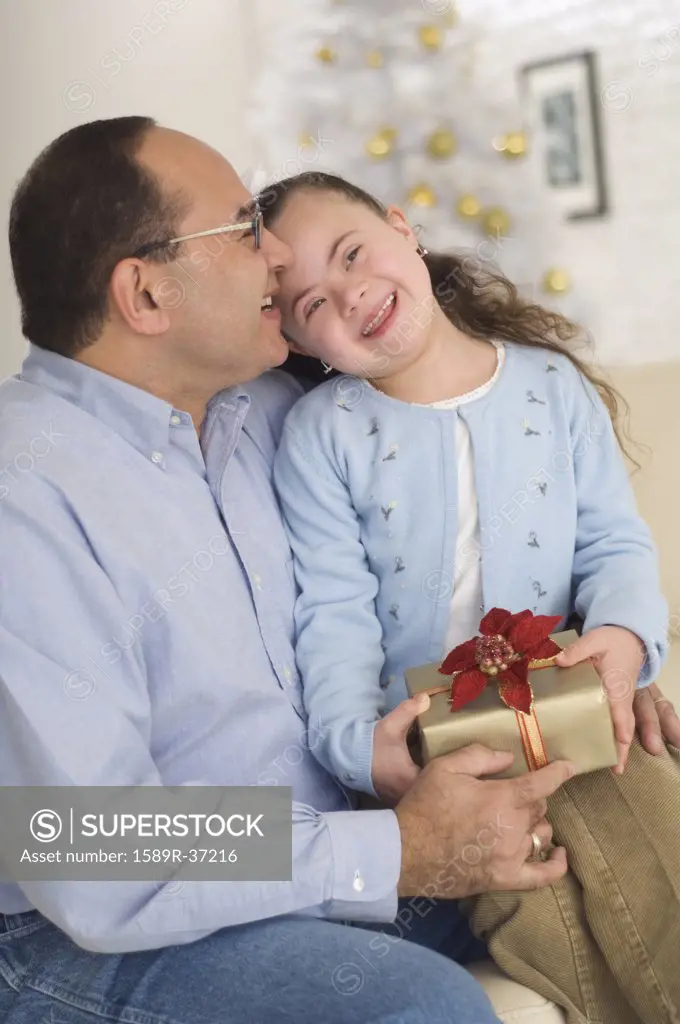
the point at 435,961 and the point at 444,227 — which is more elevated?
the point at 444,227

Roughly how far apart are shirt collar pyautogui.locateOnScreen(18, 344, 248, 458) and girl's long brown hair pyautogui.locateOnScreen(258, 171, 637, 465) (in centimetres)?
33

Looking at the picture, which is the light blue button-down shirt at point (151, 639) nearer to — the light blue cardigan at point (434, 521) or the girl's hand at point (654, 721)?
the light blue cardigan at point (434, 521)

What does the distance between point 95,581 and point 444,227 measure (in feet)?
5.01

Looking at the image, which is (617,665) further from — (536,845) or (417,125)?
(417,125)

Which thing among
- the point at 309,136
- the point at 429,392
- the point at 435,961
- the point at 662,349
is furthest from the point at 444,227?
the point at 435,961

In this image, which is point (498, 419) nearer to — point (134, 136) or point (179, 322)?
point (179, 322)

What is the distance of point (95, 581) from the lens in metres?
1.27

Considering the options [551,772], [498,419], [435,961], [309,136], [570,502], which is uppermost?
[309,136]

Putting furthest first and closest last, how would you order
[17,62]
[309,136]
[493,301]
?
[309,136], [17,62], [493,301]

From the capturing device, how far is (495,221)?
8.16 feet

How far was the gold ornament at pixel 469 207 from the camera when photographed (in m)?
2.48

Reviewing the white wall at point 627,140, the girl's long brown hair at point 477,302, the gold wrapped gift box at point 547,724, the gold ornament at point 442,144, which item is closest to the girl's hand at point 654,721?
the gold wrapped gift box at point 547,724

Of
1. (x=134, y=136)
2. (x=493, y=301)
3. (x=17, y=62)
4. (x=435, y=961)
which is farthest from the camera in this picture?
(x=17, y=62)

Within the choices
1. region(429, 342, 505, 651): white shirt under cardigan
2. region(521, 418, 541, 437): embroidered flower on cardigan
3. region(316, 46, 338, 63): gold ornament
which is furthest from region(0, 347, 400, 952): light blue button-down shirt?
region(316, 46, 338, 63): gold ornament
